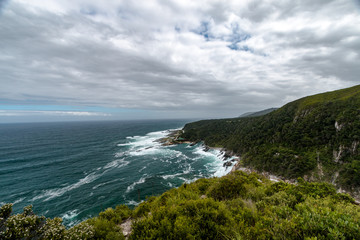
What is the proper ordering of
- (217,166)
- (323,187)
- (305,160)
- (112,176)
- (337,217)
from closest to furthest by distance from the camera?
(337,217) < (323,187) < (305,160) < (112,176) < (217,166)

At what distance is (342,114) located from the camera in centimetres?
4231

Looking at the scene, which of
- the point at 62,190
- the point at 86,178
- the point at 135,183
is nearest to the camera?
the point at 62,190

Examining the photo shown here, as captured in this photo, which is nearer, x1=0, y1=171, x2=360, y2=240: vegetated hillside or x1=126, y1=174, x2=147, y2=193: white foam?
x1=0, y1=171, x2=360, y2=240: vegetated hillside

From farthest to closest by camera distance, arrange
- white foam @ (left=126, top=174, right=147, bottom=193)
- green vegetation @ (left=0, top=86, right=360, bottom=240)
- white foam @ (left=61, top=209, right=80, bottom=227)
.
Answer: white foam @ (left=126, top=174, right=147, bottom=193) < white foam @ (left=61, top=209, right=80, bottom=227) < green vegetation @ (left=0, top=86, right=360, bottom=240)

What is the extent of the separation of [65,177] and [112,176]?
13.9 m

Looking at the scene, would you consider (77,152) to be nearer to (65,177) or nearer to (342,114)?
(65,177)

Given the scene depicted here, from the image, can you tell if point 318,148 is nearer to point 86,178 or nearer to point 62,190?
point 86,178

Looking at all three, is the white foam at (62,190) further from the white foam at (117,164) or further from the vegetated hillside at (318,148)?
the vegetated hillside at (318,148)

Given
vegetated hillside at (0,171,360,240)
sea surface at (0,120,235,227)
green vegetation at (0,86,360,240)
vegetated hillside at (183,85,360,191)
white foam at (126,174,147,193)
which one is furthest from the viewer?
white foam at (126,174,147,193)

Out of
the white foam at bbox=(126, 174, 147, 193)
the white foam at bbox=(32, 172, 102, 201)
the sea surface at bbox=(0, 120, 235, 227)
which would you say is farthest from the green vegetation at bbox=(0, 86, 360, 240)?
the white foam at bbox=(32, 172, 102, 201)

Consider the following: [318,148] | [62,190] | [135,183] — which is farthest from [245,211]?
[318,148]

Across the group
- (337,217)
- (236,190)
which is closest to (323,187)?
(236,190)

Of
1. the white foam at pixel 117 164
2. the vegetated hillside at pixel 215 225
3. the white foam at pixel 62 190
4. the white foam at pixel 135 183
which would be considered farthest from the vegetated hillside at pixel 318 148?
the white foam at pixel 62 190

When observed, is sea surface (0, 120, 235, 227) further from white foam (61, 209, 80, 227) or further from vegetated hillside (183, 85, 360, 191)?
vegetated hillside (183, 85, 360, 191)
